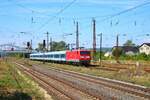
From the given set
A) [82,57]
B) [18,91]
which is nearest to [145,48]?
[82,57]

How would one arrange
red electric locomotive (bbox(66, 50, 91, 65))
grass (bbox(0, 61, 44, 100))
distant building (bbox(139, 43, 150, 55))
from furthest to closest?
1. distant building (bbox(139, 43, 150, 55))
2. red electric locomotive (bbox(66, 50, 91, 65))
3. grass (bbox(0, 61, 44, 100))

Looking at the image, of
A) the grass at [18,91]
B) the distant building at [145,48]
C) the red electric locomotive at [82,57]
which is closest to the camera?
the grass at [18,91]

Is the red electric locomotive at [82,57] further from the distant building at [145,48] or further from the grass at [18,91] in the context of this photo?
the distant building at [145,48]

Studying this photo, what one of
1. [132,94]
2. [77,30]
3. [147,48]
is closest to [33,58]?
[147,48]

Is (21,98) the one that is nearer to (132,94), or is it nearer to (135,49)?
(132,94)

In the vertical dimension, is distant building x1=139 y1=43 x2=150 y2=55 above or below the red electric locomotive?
above

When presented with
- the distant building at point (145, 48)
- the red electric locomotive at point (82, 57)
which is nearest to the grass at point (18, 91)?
the red electric locomotive at point (82, 57)

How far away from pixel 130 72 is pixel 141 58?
5415 centimetres

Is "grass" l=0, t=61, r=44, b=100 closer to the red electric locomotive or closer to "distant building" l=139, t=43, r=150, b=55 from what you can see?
the red electric locomotive

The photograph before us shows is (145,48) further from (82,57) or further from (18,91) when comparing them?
(18,91)

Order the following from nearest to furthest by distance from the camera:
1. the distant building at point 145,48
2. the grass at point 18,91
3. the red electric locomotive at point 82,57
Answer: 1. the grass at point 18,91
2. the red electric locomotive at point 82,57
3. the distant building at point 145,48

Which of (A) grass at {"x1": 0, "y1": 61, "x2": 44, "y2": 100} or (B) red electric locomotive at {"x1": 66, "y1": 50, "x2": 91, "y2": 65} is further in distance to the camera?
(B) red electric locomotive at {"x1": 66, "y1": 50, "x2": 91, "y2": 65}

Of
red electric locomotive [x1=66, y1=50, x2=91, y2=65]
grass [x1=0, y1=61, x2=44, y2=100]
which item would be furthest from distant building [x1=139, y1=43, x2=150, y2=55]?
grass [x1=0, y1=61, x2=44, y2=100]

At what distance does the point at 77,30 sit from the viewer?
78.7 metres
